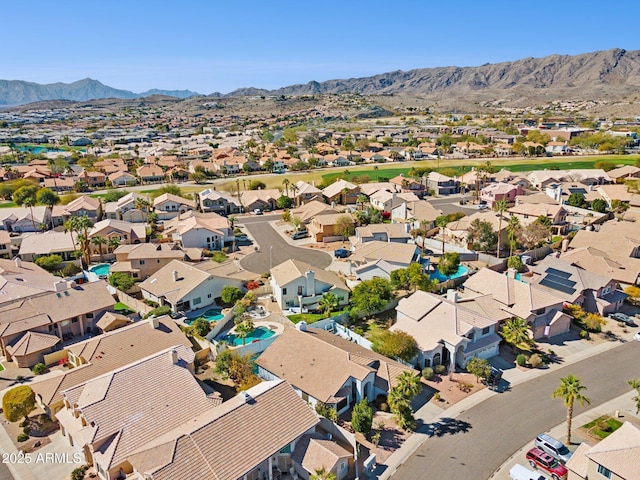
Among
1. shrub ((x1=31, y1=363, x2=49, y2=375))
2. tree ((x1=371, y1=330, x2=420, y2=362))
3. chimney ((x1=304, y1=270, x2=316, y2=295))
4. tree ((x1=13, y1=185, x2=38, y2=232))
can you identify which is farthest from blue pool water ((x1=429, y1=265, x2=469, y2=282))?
tree ((x1=13, y1=185, x2=38, y2=232))

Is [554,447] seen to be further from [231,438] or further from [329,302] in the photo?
[329,302]

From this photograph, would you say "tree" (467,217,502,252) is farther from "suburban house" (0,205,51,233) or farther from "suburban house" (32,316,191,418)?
"suburban house" (0,205,51,233)

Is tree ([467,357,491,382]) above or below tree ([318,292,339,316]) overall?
below

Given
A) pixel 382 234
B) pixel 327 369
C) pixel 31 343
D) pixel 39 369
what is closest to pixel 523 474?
pixel 327 369

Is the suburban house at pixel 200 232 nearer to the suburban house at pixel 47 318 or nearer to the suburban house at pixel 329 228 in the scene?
the suburban house at pixel 329 228

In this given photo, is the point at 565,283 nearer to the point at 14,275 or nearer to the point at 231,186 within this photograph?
the point at 14,275

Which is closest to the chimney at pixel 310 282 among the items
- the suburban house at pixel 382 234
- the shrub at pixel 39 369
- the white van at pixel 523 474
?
the suburban house at pixel 382 234
